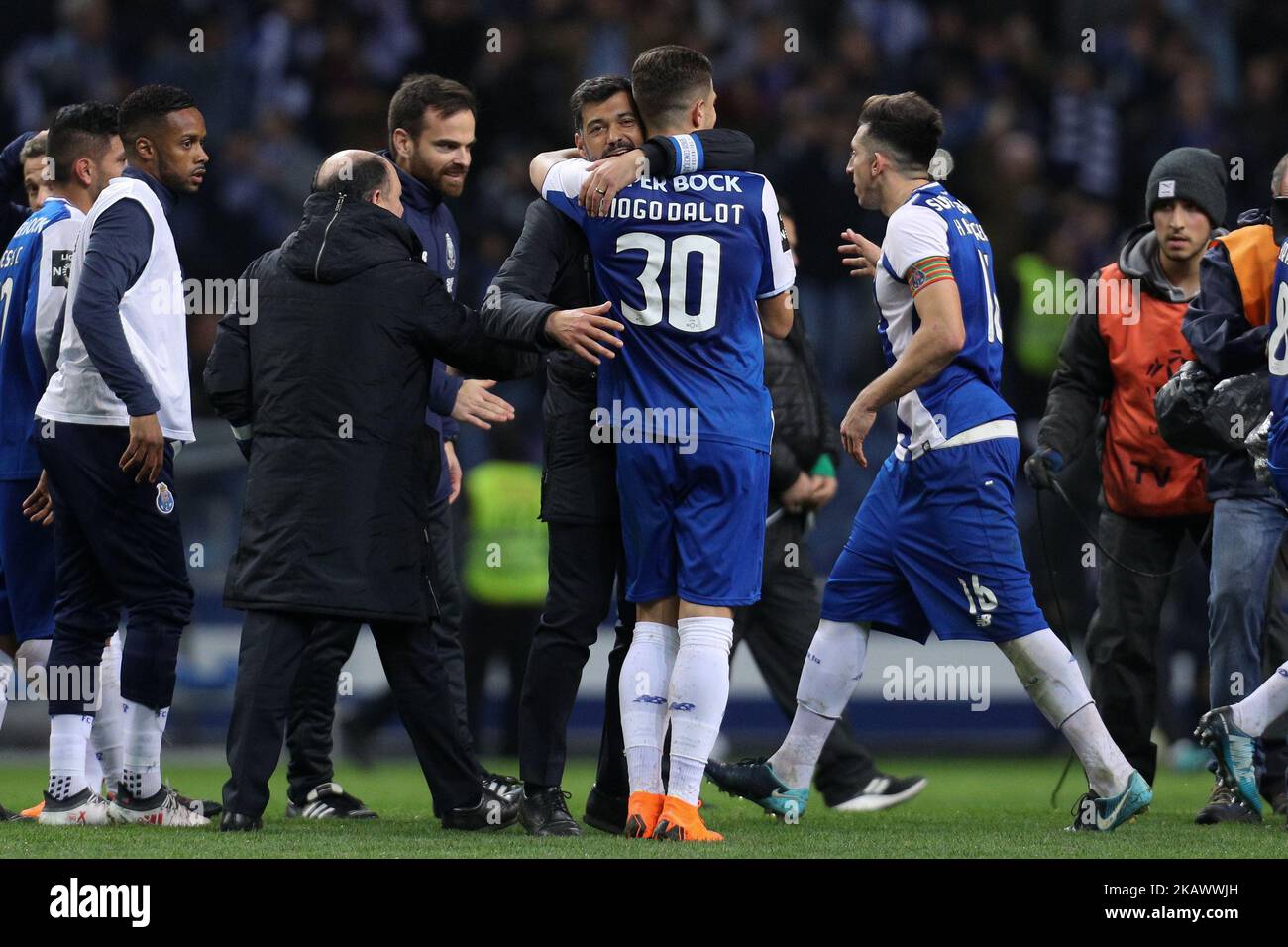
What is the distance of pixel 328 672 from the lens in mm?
Answer: 6402

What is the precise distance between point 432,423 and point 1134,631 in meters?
2.71

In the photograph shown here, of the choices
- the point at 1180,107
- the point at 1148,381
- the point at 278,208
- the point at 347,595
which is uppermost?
the point at 1180,107

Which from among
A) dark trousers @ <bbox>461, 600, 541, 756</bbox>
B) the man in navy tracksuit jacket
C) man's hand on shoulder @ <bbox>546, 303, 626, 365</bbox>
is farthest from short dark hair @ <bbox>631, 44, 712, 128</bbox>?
dark trousers @ <bbox>461, 600, 541, 756</bbox>

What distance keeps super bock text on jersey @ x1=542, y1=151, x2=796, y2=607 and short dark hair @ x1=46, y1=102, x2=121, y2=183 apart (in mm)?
2106

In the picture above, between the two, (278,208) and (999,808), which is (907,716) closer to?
(999,808)

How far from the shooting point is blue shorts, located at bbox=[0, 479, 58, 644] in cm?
616

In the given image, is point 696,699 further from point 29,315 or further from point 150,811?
point 29,315

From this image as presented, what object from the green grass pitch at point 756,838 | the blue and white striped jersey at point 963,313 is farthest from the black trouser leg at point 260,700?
the blue and white striped jersey at point 963,313

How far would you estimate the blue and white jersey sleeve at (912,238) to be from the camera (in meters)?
5.40

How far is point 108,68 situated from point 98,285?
8.13 metres

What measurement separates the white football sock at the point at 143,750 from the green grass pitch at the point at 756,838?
0.27 m
